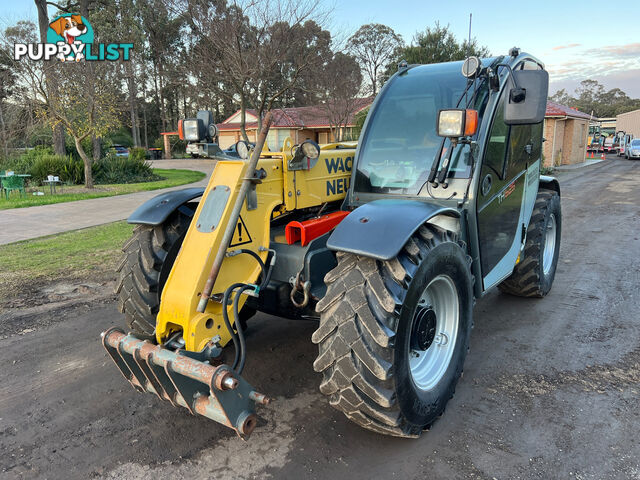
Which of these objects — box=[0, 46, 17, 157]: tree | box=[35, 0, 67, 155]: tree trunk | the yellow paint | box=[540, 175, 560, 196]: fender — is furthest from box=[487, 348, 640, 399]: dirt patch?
box=[35, 0, 67, 155]: tree trunk

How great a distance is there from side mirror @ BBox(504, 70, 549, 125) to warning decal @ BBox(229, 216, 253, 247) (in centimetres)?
205

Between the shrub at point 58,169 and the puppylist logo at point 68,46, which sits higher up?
the puppylist logo at point 68,46

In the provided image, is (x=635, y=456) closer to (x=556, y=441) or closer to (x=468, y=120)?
(x=556, y=441)

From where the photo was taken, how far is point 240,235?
293cm

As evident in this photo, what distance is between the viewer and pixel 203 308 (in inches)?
104

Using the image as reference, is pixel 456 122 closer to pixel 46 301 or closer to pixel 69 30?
pixel 46 301

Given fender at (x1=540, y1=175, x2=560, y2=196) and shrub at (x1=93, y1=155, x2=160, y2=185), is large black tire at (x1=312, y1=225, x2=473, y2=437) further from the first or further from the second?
shrub at (x1=93, y1=155, x2=160, y2=185)

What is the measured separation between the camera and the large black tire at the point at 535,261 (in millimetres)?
4840

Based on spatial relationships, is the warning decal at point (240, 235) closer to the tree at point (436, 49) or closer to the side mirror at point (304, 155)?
the side mirror at point (304, 155)

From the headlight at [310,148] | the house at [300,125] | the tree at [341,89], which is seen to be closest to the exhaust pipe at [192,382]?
the headlight at [310,148]

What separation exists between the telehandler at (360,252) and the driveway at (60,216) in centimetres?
727

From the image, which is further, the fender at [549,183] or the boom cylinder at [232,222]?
the fender at [549,183]

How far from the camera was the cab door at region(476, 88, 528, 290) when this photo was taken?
364cm

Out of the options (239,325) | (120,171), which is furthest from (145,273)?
(120,171)
